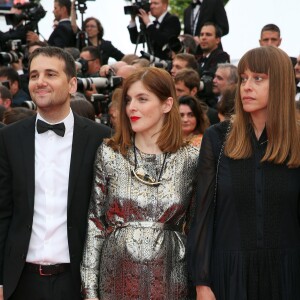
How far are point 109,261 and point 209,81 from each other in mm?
5316

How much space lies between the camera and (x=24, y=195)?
411 cm

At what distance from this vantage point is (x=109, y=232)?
4.03 meters

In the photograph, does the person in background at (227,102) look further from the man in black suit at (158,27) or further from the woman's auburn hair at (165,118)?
the man in black suit at (158,27)

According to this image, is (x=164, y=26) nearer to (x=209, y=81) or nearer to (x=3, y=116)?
(x=209, y=81)

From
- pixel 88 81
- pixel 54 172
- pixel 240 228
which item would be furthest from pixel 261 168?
pixel 88 81

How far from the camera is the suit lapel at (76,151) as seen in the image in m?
4.13

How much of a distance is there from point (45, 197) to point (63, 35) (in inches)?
330

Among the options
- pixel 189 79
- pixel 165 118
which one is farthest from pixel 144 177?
pixel 189 79

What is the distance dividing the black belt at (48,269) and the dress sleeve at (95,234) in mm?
126

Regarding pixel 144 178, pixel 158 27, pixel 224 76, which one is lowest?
pixel 144 178

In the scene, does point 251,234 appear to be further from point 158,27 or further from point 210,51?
point 158,27

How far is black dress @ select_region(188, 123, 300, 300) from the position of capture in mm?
3756

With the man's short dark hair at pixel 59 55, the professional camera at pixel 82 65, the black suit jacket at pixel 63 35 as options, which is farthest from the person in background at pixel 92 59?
the man's short dark hair at pixel 59 55

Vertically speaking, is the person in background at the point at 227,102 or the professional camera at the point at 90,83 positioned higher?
the professional camera at the point at 90,83
